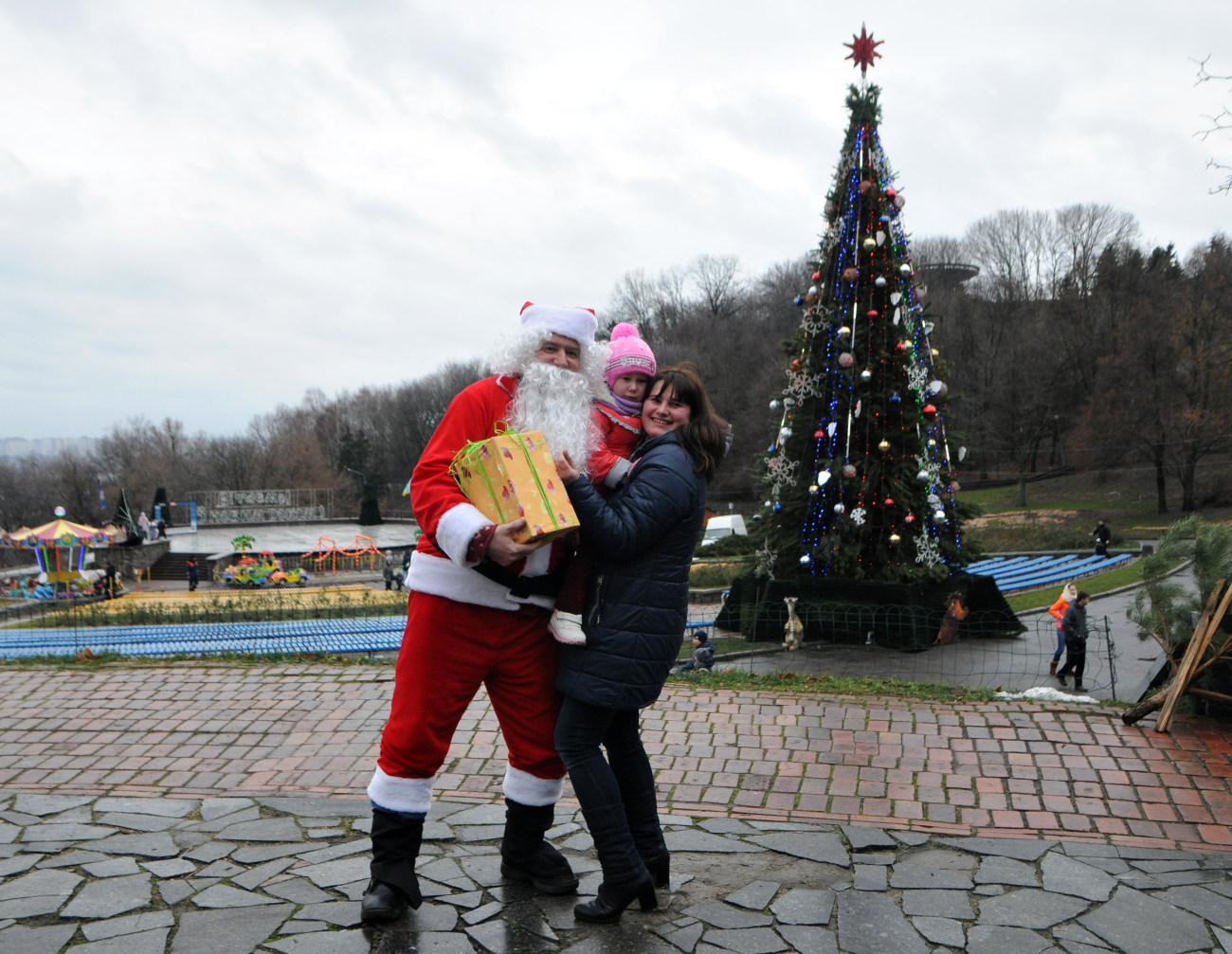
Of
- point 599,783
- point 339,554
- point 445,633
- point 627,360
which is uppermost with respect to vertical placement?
point 627,360

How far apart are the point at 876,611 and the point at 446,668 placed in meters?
8.21

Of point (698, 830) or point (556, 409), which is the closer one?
point (556, 409)

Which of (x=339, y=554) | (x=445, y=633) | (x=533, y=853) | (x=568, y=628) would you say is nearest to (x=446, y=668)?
(x=445, y=633)

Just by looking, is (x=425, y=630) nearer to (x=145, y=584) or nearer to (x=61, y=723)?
(x=61, y=723)

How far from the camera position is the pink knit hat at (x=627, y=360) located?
3199mm

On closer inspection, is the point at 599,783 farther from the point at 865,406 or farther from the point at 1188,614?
the point at 865,406

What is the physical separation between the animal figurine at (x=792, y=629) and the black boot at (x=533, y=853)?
745cm

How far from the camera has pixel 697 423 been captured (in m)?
3.13

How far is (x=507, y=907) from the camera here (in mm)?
3160

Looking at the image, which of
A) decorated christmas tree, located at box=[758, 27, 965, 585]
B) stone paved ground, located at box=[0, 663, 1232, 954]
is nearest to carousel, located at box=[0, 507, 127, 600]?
decorated christmas tree, located at box=[758, 27, 965, 585]

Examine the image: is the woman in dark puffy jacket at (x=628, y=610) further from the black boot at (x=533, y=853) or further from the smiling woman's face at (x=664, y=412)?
the black boot at (x=533, y=853)

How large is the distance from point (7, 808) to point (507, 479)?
3.15 meters

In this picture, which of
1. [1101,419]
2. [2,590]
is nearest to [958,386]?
[1101,419]

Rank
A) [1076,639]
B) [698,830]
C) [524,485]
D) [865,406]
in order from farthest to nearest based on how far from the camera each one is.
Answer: [865,406]
[1076,639]
[698,830]
[524,485]
